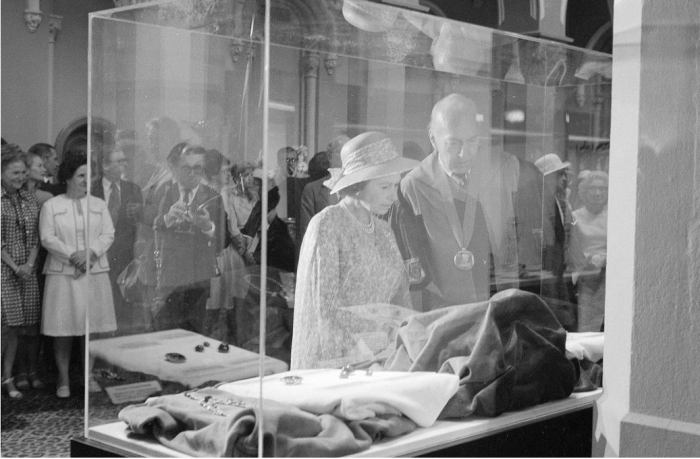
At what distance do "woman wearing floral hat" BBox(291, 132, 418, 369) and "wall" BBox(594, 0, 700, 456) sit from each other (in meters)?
0.77

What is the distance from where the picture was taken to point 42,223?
595 cm

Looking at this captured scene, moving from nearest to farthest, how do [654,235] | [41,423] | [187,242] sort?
[187,242]
[654,235]
[41,423]

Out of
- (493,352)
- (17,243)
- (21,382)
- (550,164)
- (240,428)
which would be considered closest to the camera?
(240,428)

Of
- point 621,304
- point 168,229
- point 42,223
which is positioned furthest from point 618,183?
point 42,223

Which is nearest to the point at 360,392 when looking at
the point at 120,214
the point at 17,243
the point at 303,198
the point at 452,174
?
the point at 303,198

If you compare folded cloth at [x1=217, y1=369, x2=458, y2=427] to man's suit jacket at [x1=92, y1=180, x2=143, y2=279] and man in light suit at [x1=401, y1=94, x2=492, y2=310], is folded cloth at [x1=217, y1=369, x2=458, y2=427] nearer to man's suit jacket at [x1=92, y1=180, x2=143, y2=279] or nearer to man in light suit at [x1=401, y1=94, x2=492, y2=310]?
man in light suit at [x1=401, y1=94, x2=492, y2=310]

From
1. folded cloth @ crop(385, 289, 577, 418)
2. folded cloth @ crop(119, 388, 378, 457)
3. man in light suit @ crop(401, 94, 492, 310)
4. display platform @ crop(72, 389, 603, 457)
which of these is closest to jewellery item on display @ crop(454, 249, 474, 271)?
man in light suit @ crop(401, 94, 492, 310)

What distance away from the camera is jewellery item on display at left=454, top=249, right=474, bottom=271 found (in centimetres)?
330

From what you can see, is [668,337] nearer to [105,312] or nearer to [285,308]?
[285,308]

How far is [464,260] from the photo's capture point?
3.34 meters

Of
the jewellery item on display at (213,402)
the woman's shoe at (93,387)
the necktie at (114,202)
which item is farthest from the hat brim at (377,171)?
the woman's shoe at (93,387)

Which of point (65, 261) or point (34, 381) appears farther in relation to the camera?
point (34, 381)

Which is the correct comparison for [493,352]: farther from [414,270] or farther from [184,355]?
[184,355]

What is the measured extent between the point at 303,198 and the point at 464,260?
0.83 metres
